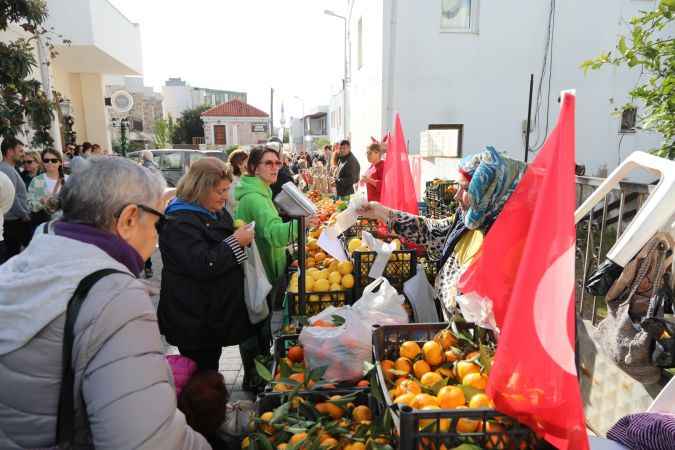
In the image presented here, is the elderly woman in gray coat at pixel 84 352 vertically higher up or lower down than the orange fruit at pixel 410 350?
higher up

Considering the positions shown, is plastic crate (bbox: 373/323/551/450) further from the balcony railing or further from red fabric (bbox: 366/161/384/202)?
red fabric (bbox: 366/161/384/202)

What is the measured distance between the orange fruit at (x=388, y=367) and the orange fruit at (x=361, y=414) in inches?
6.2

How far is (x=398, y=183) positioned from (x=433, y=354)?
2.46 meters

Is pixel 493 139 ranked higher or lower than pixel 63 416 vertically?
higher

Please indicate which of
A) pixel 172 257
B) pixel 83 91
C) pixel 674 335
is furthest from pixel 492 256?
pixel 83 91

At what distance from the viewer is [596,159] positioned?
480 inches

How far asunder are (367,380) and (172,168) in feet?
42.4

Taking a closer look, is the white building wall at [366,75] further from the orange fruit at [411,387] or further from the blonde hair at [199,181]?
the orange fruit at [411,387]

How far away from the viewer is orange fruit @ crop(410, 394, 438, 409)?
5.15ft

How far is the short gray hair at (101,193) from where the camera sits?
1.27m

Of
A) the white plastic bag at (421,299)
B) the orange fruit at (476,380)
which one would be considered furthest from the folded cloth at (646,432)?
the white plastic bag at (421,299)

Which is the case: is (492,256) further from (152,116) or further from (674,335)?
(152,116)

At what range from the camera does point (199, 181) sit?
252 centimetres

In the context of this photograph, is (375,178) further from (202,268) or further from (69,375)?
(69,375)
